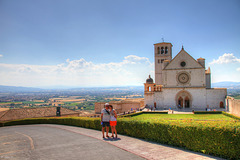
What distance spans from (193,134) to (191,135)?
0.35 feet

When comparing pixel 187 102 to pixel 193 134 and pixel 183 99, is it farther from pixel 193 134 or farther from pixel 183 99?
pixel 193 134

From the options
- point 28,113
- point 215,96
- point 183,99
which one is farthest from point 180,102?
point 28,113

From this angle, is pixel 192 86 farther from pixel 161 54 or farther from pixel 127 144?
pixel 127 144

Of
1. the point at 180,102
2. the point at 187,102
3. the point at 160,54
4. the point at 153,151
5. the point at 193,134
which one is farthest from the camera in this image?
the point at 160,54

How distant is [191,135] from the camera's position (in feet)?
30.1

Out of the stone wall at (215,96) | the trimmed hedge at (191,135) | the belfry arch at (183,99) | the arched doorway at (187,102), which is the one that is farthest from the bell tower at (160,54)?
the trimmed hedge at (191,135)

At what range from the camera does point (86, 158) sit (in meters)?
7.89

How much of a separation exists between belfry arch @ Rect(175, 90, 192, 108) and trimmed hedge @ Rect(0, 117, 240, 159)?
3327 cm

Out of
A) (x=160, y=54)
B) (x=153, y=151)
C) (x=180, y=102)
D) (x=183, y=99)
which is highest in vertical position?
(x=160, y=54)

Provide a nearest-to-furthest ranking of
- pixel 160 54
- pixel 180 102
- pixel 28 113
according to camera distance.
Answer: pixel 28 113, pixel 180 102, pixel 160 54

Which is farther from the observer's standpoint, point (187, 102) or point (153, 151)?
point (187, 102)

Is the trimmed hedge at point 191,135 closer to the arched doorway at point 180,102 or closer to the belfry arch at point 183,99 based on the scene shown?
the belfry arch at point 183,99

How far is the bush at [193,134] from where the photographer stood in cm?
796

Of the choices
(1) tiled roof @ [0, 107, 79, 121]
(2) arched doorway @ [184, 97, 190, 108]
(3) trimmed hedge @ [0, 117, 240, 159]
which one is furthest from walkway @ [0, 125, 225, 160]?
(2) arched doorway @ [184, 97, 190, 108]
